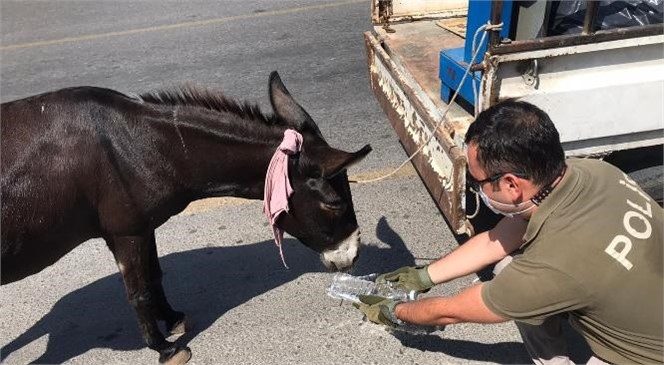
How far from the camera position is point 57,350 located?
3721 mm

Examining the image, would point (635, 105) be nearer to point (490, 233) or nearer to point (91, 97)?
point (490, 233)

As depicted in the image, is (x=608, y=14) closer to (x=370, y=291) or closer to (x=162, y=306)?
(x=370, y=291)

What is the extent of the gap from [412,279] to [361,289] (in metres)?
0.40

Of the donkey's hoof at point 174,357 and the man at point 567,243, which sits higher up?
the man at point 567,243

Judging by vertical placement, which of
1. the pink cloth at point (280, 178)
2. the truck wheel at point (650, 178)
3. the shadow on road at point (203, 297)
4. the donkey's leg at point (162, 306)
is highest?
the pink cloth at point (280, 178)

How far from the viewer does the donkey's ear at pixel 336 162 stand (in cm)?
297

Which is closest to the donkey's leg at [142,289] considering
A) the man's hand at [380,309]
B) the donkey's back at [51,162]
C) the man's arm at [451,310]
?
the donkey's back at [51,162]

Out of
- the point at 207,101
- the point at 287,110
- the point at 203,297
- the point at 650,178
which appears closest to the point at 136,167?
the point at 207,101

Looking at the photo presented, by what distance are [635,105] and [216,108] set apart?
2215 mm

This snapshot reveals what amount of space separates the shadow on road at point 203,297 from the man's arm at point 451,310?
777 mm

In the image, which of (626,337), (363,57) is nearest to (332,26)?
(363,57)

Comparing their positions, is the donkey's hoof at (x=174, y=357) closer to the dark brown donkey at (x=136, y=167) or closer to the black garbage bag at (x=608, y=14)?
the dark brown donkey at (x=136, y=167)

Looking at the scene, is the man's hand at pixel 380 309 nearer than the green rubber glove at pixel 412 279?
Yes

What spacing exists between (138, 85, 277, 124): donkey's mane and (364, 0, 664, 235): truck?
1012mm
